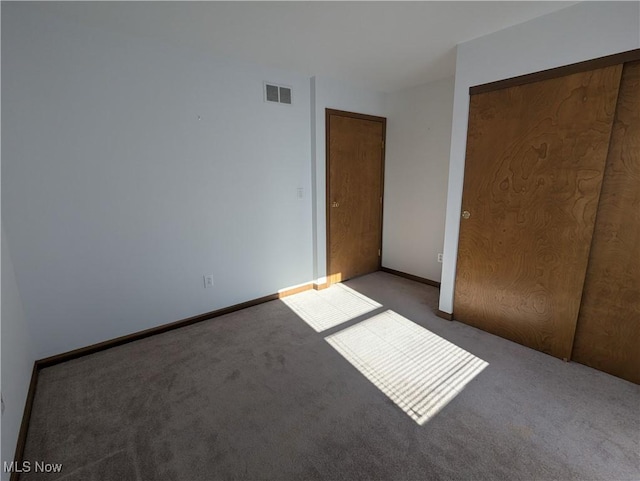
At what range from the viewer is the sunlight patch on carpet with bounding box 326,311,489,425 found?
1833 mm

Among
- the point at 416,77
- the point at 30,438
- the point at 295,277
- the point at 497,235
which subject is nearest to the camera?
the point at 30,438

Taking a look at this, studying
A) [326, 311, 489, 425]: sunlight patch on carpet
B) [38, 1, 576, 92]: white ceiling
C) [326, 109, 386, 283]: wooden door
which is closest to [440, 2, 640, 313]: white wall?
[38, 1, 576, 92]: white ceiling

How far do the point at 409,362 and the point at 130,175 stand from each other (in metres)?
2.53

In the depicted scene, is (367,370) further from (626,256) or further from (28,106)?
(28,106)

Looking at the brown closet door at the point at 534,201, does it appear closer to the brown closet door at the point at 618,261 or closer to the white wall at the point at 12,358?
the brown closet door at the point at 618,261

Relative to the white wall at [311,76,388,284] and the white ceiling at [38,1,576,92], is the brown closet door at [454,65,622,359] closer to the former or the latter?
the white ceiling at [38,1,576,92]

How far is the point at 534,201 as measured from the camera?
2.16 meters

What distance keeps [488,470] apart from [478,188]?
6.23 ft

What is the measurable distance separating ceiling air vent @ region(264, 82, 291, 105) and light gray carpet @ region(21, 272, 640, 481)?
2284mm

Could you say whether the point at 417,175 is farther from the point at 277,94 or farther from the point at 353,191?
the point at 277,94

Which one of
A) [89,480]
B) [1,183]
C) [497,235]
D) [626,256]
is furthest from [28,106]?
[626,256]

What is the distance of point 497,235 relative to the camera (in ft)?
7.82

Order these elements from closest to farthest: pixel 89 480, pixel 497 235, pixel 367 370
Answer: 1. pixel 89 480
2. pixel 367 370
3. pixel 497 235

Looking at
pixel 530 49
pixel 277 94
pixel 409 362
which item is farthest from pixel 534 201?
pixel 277 94
